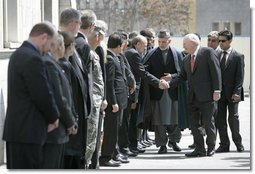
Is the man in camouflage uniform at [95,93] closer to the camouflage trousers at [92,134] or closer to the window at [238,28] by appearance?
the camouflage trousers at [92,134]

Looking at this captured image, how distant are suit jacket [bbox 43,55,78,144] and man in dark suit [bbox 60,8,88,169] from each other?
0.84 metres

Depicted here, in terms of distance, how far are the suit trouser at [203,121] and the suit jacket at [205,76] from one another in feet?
0.36

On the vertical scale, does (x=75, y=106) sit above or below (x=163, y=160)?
above

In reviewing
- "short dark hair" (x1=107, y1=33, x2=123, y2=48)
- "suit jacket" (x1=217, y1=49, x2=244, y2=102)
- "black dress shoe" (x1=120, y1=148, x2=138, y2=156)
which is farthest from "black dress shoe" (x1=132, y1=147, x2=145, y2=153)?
"short dark hair" (x1=107, y1=33, x2=123, y2=48)

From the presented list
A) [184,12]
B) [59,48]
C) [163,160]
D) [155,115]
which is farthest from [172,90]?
[184,12]

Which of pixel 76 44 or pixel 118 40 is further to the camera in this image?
pixel 118 40

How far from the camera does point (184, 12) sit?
56.0 meters

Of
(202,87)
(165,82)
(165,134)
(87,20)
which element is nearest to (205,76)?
(202,87)

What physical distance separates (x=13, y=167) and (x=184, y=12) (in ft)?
159

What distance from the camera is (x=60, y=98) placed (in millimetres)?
8188

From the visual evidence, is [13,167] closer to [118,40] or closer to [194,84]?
[118,40]

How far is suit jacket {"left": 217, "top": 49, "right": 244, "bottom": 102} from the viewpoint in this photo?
1487 cm

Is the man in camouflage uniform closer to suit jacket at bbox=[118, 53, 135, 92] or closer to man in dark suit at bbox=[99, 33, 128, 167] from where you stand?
man in dark suit at bbox=[99, 33, 128, 167]

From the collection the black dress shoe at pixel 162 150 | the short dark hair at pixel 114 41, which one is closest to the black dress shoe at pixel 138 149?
the black dress shoe at pixel 162 150
